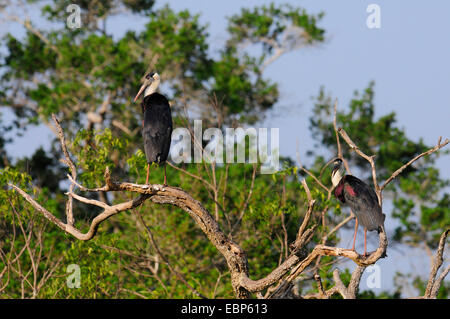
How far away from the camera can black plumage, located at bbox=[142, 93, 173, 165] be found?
396 inches

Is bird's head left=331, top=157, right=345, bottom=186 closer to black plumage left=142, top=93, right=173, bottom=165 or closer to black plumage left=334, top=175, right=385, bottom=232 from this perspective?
black plumage left=334, top=175, right=385, bottom=232

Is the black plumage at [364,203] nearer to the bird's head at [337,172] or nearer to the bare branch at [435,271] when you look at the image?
the bird's head at [337,172]

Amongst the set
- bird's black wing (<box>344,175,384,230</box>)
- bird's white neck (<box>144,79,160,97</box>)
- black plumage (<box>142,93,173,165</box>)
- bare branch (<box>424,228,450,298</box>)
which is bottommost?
bare branch (<box>424,228,450,298</box>)

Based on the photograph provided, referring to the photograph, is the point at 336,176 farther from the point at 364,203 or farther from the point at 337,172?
the point at 364,203

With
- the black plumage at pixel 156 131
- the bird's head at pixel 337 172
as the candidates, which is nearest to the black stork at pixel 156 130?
the black plumage at pixel 156 131

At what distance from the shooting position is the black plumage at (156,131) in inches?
396

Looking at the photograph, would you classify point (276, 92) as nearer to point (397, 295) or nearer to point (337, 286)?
point (397, 295)

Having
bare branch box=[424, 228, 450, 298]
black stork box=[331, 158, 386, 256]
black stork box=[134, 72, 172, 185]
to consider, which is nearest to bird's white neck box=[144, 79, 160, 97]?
black stork box=[134, 72, 172, 185]

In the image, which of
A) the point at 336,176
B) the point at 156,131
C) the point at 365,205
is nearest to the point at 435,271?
the point at 365,205

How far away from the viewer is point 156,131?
33.0ft

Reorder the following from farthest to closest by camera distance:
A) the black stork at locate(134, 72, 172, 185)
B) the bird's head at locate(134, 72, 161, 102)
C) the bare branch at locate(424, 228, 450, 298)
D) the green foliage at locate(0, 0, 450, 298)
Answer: the green foliage at locate(0, 0, 450, 298), the bird's head at locate(134, 72, 161, 102), the black stork at locate(134, 72, 172, 185), the bare branch at locate(424, 228, 450, 298)
